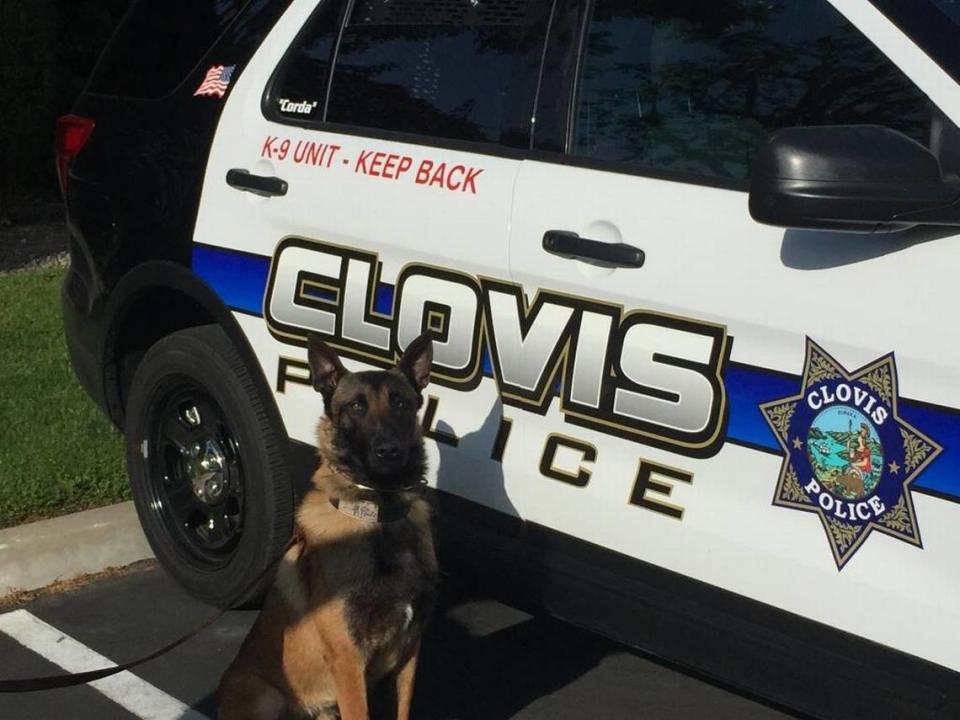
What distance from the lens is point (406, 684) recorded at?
3480 mm

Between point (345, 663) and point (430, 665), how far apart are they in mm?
928

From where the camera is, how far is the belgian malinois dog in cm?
334

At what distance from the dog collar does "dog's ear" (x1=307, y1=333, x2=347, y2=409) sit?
10.7 inches

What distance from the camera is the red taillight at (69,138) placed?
4652mm

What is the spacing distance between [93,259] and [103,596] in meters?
1.16

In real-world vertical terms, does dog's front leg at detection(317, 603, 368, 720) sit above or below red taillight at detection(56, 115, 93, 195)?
below

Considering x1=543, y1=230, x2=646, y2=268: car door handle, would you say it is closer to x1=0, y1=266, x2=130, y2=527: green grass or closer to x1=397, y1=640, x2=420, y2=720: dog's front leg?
x1=397, y1=640, x2=420, y2=720: dog's front leg

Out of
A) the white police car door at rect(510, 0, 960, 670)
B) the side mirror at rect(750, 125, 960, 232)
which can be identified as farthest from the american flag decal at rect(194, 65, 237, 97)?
the side mirror at rect(750, 125, 960, 232)

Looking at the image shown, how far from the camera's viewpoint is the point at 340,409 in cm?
Result: 343

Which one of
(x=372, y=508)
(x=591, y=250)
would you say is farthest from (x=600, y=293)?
(x=372, y=508)

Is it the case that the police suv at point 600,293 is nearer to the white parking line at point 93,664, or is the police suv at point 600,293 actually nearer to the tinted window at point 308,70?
the tinted window at point 308,70

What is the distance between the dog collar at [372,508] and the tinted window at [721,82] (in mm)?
989

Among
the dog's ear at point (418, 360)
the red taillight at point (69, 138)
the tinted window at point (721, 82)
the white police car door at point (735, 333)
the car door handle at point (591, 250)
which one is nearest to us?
the white police car door at point (735, 333)

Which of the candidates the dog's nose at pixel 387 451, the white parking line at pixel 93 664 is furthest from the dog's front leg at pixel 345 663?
the white parking line at pixel 93 664
